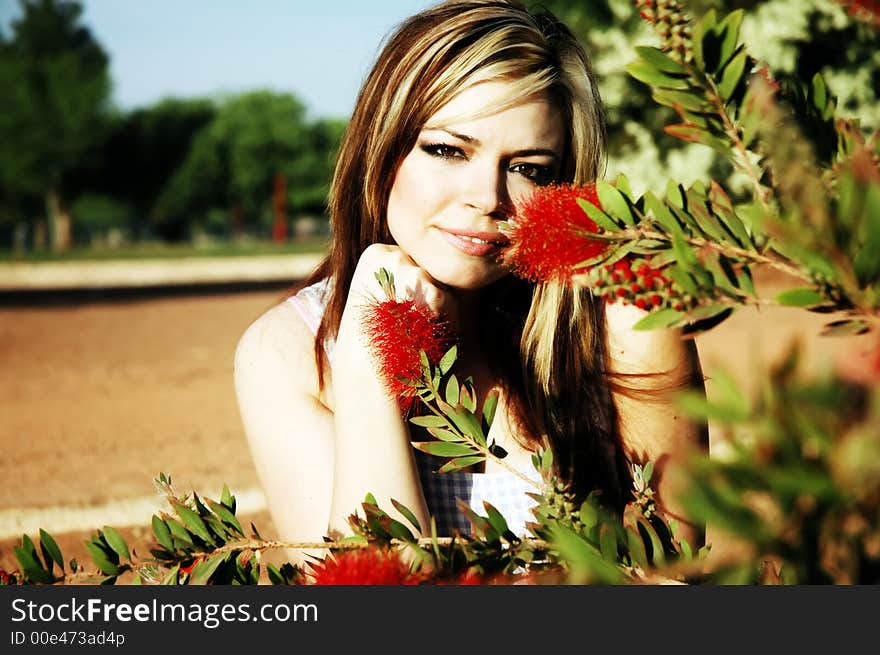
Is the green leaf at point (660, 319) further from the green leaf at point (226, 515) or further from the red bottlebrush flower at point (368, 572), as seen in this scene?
the green leaf at point (226, 515)

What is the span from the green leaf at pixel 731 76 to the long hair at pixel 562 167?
117 cm

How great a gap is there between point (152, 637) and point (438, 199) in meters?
1.36

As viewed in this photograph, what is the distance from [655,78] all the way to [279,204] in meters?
63.9

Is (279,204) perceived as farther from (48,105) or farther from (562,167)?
(562,167)

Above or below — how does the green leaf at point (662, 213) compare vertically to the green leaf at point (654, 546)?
above

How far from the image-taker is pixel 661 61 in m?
0.92

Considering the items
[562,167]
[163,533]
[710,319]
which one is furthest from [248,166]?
[710,319]

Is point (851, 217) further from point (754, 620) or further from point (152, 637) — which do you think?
point (152, 637)

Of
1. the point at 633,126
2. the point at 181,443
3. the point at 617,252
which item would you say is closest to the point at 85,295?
the point at 633,126

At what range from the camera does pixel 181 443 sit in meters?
5.48

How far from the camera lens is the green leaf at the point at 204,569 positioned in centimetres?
123

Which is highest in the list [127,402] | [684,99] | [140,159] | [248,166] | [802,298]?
[248,166]

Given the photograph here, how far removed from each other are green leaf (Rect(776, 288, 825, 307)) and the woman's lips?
1.30m

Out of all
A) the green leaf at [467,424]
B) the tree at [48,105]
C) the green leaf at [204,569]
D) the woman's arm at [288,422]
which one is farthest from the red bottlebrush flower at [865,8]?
the tree at [48,105]
